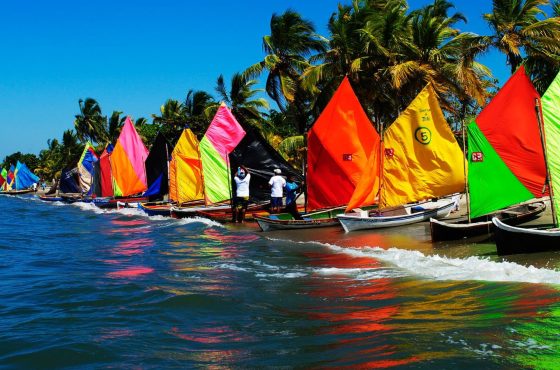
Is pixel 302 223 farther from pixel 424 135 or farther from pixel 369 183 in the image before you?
pixel 424 135

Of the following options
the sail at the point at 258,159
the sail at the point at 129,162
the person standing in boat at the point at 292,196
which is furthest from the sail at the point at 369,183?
the sail at the point at 129,162

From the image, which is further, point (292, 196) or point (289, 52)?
point (289, 52)

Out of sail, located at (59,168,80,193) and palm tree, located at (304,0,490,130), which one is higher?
palm tree, located at (304,0,490,130)

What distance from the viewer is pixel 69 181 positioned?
55219 millimetres

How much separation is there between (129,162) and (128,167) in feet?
1.28

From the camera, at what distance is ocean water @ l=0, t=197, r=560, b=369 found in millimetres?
7016

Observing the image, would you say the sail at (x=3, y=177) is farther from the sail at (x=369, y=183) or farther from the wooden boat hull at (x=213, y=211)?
the sail at (x=369, y=183)

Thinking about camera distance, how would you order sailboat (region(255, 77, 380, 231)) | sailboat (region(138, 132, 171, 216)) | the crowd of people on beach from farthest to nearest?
sailboat (region(138, 132, 171, 216))
the crowd of people on beach
sailboat (region(255, 77, 380, 231))

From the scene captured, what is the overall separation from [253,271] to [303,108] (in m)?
25.6

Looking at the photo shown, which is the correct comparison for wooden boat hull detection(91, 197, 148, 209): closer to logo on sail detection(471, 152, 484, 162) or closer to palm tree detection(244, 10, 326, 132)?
palm tree detection(244, 10, 326, 132)

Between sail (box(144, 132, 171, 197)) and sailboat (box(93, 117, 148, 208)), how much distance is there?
3310mm

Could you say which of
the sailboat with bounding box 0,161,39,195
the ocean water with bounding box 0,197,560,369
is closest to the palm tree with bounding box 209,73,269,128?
the ocean water with bounding box 0,197,560,369

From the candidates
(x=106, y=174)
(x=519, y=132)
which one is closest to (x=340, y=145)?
(x=519, y=132)

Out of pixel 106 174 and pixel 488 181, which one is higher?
pixel 106 174
